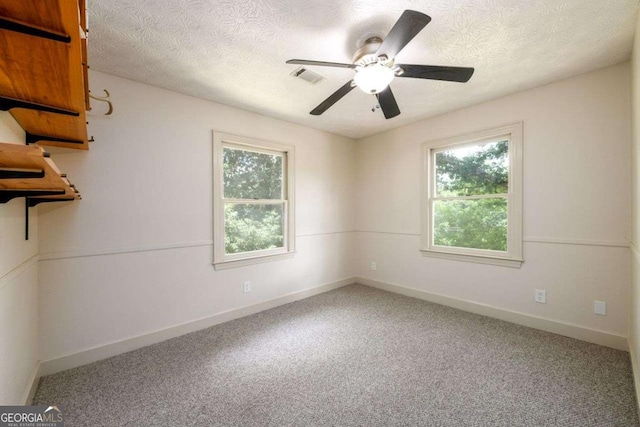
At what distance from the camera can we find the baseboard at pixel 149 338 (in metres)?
2.13

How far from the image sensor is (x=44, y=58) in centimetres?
93

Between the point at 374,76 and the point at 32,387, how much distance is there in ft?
10.1

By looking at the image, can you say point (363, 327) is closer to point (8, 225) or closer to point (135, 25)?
point (8, 225)

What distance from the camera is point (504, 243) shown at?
3.04 metres

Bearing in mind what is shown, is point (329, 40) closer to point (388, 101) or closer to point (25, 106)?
point (388, 101)

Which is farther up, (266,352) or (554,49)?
(554,49)

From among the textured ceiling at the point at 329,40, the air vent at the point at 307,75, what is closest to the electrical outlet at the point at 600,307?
the textured ceiling at the point at 329,40

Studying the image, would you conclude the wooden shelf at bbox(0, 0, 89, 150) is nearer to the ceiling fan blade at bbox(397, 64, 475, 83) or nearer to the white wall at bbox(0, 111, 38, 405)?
the white wall at bbox(0, 111, 38, 405)

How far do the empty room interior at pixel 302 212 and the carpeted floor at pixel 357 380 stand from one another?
2cm

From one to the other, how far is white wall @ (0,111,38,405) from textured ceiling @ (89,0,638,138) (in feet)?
3.11

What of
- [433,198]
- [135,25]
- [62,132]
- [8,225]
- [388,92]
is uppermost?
[135,25]

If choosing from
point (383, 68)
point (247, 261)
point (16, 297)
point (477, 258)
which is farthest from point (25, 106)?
point (477, 258)

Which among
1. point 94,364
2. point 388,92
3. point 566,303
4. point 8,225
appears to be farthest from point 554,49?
point 94,364

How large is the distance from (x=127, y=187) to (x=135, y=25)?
1.31 m
